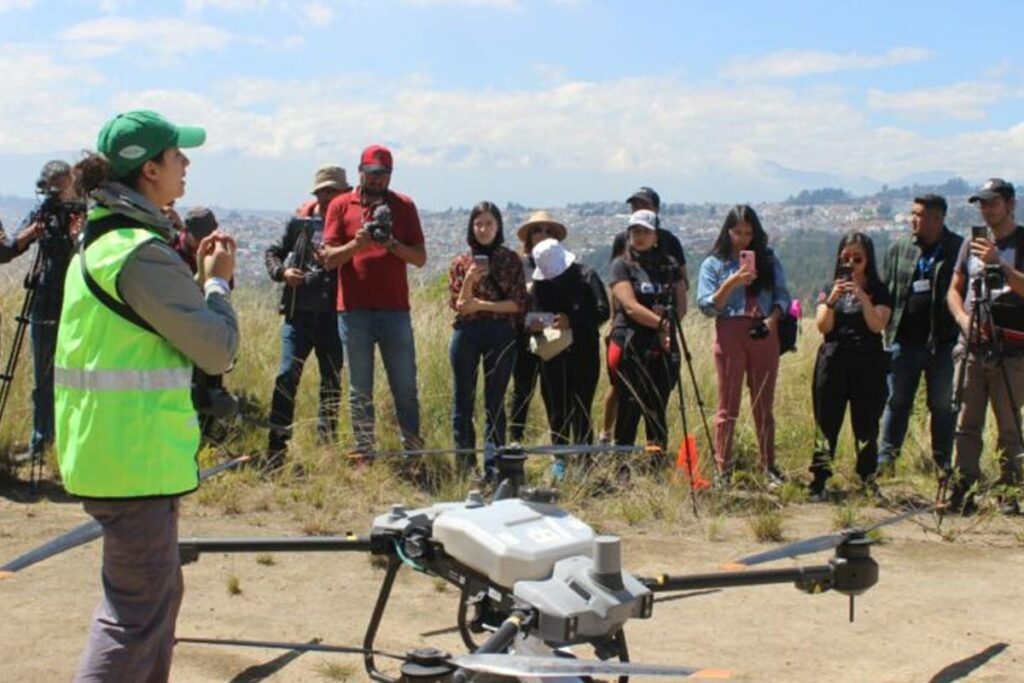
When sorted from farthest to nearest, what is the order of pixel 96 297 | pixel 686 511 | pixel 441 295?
pixel 441 295, pixel 686 511, pixel 96 297

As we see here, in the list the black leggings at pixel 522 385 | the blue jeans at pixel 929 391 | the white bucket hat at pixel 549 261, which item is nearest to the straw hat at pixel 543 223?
the white bucket hat at pixel 549 261

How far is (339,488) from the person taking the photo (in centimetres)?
793

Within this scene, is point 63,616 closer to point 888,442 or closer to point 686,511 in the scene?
point 686,511

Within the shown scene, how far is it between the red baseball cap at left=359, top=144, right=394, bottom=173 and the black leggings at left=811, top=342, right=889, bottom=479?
3256 millimetres

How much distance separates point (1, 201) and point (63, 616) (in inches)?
1269

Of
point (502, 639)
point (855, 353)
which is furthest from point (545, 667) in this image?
point (855, 353)

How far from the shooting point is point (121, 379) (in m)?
3.67

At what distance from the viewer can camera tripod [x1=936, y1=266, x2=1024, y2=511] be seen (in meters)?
7.57

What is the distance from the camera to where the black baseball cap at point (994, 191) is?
7832mm

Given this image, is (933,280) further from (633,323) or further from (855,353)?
(633,323)

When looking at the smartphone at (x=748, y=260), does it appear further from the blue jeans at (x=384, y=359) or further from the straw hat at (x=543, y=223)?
the blue jeans at (x=384, y=359)

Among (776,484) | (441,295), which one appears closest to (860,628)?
(776,484)

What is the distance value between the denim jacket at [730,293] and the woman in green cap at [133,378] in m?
5.06

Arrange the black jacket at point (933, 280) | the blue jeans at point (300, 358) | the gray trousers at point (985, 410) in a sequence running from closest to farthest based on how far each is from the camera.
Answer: the gray trousers at point (985, 410)
the black jacket at point (933, 280)
the blue jeans at point (300, 358)
